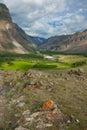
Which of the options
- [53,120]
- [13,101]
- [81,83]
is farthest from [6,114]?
[81,83]

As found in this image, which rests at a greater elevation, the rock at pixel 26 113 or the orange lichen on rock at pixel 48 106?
the orange lichen on rock at pixel 48 106

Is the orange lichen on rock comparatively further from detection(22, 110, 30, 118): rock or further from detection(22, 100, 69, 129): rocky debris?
detection(22, 110, 30, 118): rock

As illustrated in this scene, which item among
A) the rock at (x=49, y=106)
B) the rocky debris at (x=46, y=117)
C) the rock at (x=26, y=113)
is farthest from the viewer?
the rock at (x=26, y=113)

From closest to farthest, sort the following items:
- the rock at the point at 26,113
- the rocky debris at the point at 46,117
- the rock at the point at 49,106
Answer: the rocky debris at the point at 46,117 < the rock at the point at 49,106 < the rock at the point at 26,113

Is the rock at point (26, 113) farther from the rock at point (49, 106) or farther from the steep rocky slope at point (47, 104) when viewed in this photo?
the rock at point (49, 106)

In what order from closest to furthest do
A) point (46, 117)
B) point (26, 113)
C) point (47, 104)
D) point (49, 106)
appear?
point (46, 117), point (49, 106), point (47, 104), point (26, 113)

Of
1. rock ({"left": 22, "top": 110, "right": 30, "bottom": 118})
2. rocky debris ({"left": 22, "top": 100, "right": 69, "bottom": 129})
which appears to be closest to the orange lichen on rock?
rocky debris ({"left": 22, "top": 100, "right": 69, "bottom": 129})

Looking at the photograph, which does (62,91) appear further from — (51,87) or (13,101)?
(13,101)

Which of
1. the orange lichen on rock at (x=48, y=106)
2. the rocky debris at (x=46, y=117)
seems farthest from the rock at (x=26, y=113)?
the orange lichen on rock at (x=48, y=106)

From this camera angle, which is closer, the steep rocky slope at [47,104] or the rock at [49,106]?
the steep rocky slope at [47,104]

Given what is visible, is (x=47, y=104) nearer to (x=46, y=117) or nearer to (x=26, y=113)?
(x=46, y=117)

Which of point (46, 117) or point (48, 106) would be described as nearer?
point (46, 117)

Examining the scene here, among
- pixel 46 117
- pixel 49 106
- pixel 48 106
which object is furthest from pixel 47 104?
pixel 46 117
